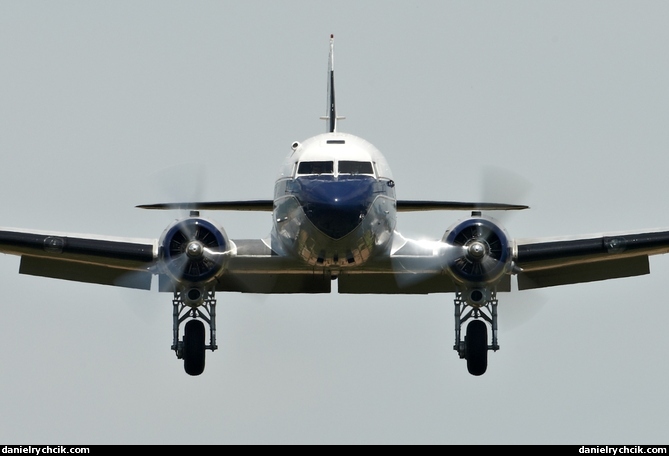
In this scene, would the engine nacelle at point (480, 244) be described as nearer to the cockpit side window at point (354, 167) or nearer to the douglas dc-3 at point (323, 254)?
the douglas dc-3 at point (323, 254)

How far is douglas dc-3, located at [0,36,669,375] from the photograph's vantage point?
1325 inches

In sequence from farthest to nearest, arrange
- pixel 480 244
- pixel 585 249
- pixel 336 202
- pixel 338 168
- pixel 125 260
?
pixel 585 249
pixel 125 260
pixel 480 244
pixel 338 168
pixel 336 202

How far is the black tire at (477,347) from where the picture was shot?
36281 millimetres

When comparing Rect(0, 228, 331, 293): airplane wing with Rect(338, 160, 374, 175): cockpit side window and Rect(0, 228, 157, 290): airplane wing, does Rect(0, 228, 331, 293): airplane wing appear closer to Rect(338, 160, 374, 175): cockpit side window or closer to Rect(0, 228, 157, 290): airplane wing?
Rect(0, 228, 157, 290): airplane wing

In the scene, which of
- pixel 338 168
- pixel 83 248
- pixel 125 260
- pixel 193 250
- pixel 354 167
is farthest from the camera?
pixel 125 260

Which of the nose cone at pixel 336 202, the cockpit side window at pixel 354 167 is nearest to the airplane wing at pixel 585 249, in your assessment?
the cockpit side window at pixel 354 167

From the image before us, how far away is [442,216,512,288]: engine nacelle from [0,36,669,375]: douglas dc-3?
21 mm

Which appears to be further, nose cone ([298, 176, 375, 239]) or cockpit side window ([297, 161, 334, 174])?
cockpit side window ([297, 161, 334, 174])

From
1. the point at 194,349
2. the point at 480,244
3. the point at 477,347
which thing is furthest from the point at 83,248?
the point at 477,347

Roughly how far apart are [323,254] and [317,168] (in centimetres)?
170

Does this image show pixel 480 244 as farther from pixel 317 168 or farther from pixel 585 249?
pixel 317 168

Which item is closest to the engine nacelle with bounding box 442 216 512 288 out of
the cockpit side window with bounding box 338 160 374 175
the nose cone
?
the cockpit side window with bounding box 338 160 374 175

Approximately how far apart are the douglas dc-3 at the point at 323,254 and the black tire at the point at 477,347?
0.02 meters

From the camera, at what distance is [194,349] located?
3603 centimetres
